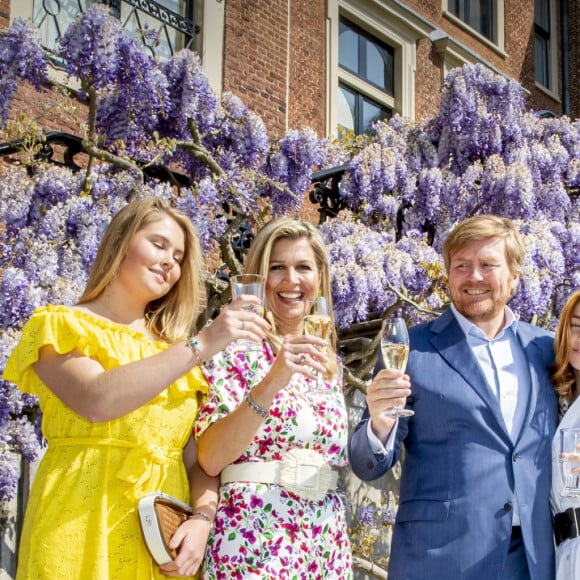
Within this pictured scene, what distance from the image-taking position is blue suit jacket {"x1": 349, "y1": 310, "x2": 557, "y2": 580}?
274cm

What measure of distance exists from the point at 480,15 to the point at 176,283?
1200cm

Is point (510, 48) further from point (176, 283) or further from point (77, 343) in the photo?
point (77, 343)

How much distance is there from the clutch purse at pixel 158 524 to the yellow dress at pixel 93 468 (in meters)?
0.05

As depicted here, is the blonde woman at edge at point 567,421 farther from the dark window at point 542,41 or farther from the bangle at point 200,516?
the dark window at point 542,41

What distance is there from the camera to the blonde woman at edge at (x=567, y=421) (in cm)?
268

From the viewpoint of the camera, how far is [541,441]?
2.84 metres

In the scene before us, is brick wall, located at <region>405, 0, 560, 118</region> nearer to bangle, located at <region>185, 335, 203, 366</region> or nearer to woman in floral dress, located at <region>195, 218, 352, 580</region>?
woman in floral dress, located at <region>195, 218, 352, 580</region>

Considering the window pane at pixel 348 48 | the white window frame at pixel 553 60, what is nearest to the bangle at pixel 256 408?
the window pane at pixel 348 48

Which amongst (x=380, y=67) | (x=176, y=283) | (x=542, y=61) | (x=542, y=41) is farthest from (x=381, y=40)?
(x=176, y=283)

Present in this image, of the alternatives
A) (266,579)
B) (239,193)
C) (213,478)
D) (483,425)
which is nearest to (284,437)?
(213,478)

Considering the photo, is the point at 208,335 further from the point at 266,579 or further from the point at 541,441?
the point at 541,441

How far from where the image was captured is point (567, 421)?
9.36 ft

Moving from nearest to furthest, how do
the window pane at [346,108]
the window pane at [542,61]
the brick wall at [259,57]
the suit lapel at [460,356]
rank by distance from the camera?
the suit lapel at [460,356], the brick wall at [259,57], the window pane at [346,108], the window pane at [542,61]

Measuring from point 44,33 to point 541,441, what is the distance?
607 centimetres
